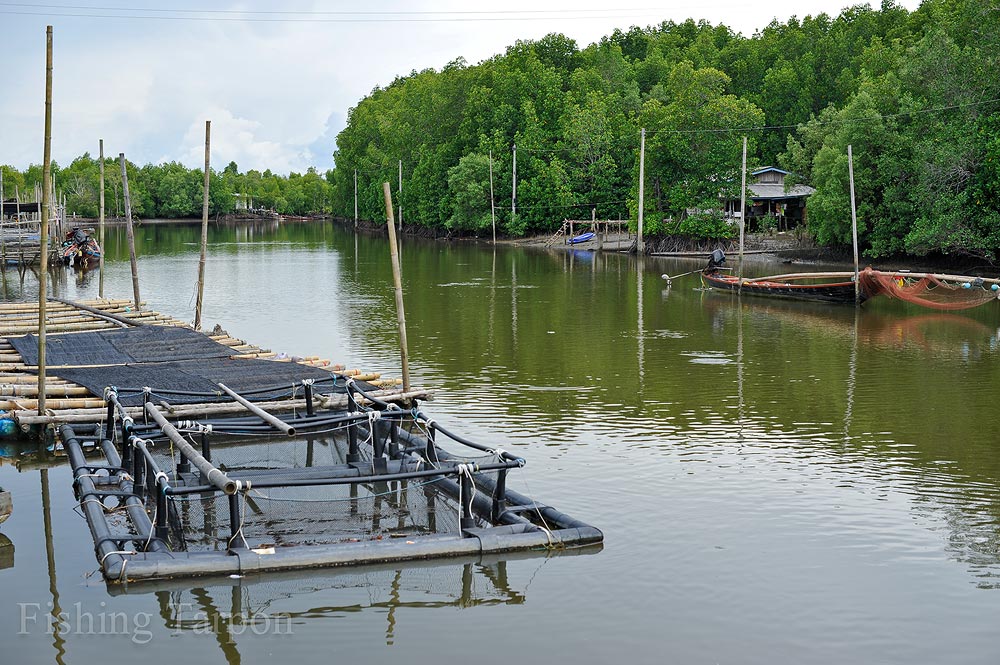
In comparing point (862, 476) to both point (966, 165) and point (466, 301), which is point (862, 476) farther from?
point (966, 165)

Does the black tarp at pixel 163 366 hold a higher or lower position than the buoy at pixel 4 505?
higher

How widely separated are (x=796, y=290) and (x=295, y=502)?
2597 centimetres

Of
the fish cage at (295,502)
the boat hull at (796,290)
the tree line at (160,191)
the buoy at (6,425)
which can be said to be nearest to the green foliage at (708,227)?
the boat hull at (796,290)

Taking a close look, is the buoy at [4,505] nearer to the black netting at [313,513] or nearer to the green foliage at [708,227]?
the black netting at [313,513]

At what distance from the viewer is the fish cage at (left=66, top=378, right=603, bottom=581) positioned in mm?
9484

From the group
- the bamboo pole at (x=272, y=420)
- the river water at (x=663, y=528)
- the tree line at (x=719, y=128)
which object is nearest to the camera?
the river water at (x=663, y=528)

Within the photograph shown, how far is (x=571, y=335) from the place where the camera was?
1048 inches

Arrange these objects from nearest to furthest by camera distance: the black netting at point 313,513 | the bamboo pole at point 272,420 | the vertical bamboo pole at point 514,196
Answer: the black netting at point 313,513 → the bamboo pole at point 272,420 → the vertical bamboo pole at point 514,196

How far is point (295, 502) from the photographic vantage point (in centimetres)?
1069

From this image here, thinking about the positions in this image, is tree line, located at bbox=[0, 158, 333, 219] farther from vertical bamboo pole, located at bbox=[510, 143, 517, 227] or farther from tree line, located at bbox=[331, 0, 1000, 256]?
vertical bamboo pole, located at bbox=[510, 143, 517, 227]

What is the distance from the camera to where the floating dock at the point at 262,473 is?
9641mm

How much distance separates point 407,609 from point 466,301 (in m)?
25.4

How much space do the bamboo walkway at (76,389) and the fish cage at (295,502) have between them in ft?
1.56

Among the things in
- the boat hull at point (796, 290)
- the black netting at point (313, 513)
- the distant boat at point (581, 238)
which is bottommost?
the black netting at point (313, 513)
